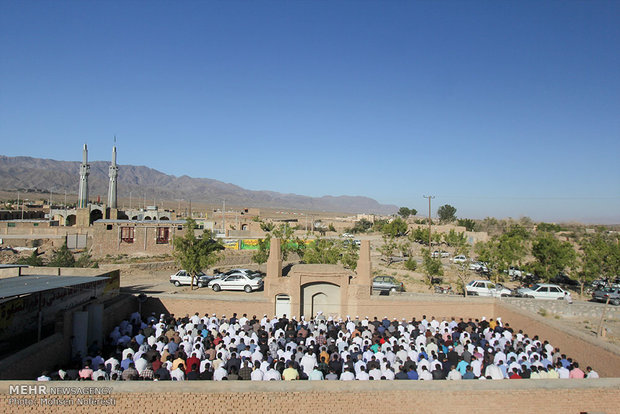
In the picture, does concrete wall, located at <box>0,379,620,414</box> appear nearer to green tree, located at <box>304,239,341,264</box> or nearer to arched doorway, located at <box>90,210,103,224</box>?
green tree, located at <box>304,239,341,264</box>

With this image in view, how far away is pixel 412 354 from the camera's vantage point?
39.2 ft

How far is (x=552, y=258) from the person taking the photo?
100ft

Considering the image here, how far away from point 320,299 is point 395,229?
4904cm

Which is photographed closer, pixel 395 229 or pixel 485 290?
pixel 485 290

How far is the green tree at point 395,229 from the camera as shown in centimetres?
6538

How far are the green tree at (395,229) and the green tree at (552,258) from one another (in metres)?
32.2

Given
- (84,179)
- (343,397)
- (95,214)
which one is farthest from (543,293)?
(84,179)

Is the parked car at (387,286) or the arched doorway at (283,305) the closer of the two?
the arched doorway at (283,305)

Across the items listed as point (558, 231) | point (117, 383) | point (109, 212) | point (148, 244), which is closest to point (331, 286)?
point (117, 383)

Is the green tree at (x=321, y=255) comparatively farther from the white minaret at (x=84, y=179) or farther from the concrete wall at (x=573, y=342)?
the white minaret at (x=84, y=179)

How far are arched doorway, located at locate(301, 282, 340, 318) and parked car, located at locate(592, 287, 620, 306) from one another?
18.5 meters

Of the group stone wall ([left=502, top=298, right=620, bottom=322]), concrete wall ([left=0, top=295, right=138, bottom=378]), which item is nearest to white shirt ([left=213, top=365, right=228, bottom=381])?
concrete wall ([left=0, top=295, right=138, bottom=378])

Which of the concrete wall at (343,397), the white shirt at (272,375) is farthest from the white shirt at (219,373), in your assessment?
the concrete wall at (343,397)

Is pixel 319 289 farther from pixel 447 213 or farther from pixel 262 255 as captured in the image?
pixel 447 213
